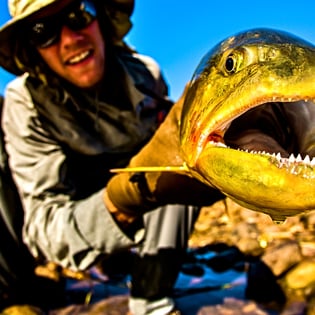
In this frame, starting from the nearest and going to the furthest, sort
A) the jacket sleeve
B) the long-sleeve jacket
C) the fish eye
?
the fish eye < the jacket sleeve < the long-sleeve jacket

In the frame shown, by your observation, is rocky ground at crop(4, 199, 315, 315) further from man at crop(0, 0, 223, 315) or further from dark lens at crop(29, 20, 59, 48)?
dark lens at crop(29, 20, 59, 48)

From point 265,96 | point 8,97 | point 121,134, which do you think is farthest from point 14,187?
point 265,96

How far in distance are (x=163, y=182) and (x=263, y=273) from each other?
4.10 feet

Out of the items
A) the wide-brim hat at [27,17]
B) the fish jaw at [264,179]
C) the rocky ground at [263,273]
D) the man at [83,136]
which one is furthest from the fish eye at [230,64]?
the wide-brim hat at [27,17]

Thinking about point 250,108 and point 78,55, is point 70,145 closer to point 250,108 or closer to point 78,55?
point 78,55

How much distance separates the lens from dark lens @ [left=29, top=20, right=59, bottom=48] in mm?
2221

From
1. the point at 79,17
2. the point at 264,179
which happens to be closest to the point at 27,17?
the point at 79,17

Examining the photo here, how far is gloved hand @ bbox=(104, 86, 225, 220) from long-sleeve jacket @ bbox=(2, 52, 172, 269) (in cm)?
37

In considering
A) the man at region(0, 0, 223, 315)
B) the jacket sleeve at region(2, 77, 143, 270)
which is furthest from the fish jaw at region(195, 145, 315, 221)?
the jacket sleeve at region(2, 77, 143, 270)

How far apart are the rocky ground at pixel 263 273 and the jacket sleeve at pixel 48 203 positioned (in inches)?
19.8

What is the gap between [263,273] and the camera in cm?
231

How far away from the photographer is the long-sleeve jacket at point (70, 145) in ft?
6.47

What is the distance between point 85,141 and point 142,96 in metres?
0.45

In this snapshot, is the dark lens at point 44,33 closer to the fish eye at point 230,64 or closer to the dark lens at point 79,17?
the dark lens at point 79,17
